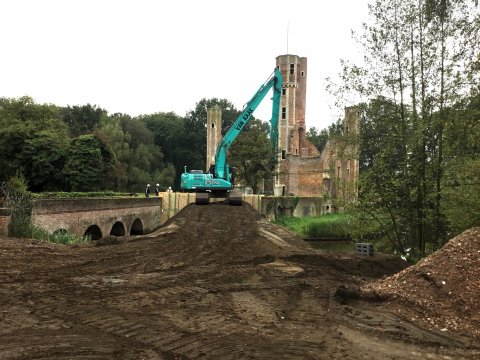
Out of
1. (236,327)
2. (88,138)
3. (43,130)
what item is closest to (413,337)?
(236,327)

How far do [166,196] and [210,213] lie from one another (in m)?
9.95

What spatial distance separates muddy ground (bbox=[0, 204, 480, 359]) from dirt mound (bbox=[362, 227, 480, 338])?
164 mm

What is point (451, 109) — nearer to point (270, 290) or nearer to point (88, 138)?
point (270, 290)

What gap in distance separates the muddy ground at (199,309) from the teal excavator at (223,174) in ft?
37.4

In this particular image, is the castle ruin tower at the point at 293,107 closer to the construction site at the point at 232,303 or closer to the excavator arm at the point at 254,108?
the excavator arm at the point at 254,108

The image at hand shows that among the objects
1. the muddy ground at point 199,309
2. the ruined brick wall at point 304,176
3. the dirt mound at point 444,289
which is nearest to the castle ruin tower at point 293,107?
the ruined brick wall at point 304,176

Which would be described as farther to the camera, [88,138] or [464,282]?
[88,138]

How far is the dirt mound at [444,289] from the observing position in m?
6.44

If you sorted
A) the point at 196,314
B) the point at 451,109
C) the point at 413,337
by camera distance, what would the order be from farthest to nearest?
the point at 451,109 < the point at 196,314 < the point at 413,337

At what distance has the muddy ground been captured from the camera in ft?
17.0

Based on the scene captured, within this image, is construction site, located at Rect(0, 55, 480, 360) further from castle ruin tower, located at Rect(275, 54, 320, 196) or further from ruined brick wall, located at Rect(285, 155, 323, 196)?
castle ruin tower, located at Rect(275, 54, 320, 196)

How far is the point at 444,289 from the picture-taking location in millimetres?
7051

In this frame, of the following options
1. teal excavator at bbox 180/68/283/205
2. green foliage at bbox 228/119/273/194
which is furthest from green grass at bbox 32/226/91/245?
green foliage at bbox 228/119/273/194

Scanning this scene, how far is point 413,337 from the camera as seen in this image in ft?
19.1
